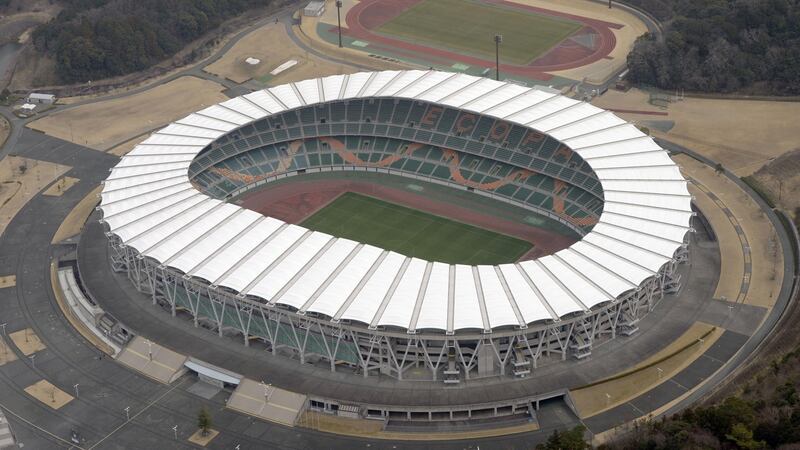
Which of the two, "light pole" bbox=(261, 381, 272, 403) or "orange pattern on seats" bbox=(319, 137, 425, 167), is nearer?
"light pole" bbox=(261, 381, 272, 403)

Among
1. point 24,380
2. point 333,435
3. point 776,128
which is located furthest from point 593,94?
point 24,380

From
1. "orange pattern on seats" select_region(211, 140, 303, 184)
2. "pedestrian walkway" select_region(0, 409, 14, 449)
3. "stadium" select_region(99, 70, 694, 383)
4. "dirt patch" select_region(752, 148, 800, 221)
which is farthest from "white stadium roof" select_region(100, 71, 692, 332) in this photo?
"pedestrian walkway" select_region(0, 409, 14, 449)

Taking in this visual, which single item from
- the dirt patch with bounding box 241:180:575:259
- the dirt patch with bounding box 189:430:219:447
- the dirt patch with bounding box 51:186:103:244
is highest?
the dirt patch with bounding box 241:180:575:259

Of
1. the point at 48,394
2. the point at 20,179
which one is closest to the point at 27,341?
the point at 48,394

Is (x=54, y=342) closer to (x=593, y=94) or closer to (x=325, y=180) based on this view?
(x=325, y=180)

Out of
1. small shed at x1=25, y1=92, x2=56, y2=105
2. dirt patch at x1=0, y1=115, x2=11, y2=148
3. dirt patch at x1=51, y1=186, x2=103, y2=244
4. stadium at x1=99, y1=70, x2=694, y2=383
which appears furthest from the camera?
small shed at x1=25, y1=92, x2=56, y2=105

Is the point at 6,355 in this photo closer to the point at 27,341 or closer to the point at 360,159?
the point at 27,341

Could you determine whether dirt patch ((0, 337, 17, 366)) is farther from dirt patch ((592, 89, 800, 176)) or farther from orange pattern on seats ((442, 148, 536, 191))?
dirt patch ((592, 89, 800, 176))
